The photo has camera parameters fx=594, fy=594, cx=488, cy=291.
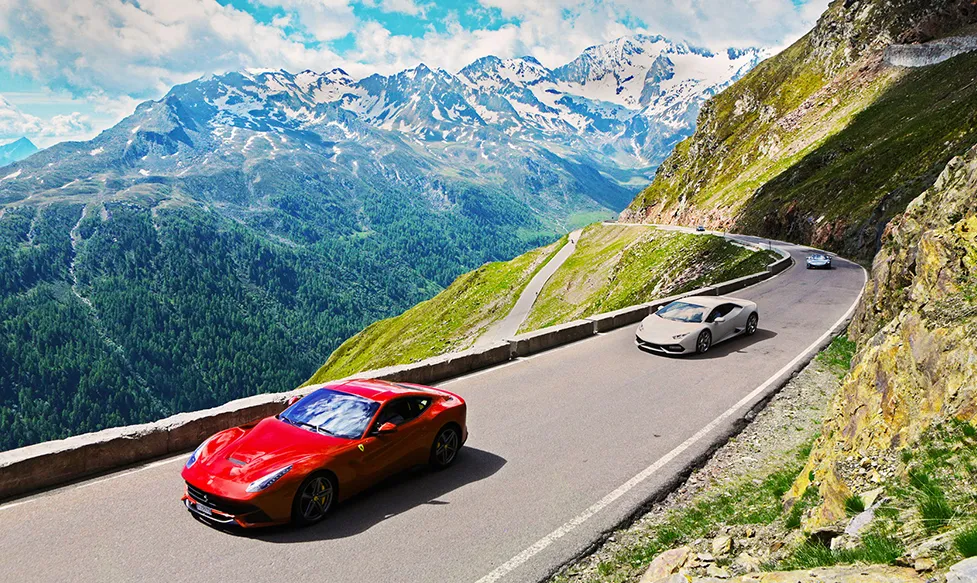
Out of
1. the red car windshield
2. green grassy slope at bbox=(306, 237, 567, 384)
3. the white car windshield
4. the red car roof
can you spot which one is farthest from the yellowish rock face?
green grassy slope at bbox=(306, 237, 567, 384)

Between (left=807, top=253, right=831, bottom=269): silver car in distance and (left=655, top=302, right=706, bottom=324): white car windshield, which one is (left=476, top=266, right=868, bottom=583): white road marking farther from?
(left=807, top=253, right=831, bottom=269): silver car in distance

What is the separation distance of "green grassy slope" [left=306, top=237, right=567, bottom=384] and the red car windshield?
55.1 metres

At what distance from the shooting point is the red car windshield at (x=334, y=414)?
8.94 metres

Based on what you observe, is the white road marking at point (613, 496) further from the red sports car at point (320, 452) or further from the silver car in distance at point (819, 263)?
the silver car in distance at point (819, 263)

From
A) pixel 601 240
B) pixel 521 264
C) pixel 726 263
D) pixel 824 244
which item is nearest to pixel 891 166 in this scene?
pixel 824 244

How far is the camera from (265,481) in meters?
7.64

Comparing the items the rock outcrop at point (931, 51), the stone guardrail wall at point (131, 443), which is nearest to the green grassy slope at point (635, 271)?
the stone guardrail wall at point (131, 443)

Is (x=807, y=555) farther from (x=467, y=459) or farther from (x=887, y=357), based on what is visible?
(x=467, y=459)

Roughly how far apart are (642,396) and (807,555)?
8600mm

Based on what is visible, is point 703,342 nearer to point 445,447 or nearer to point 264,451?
point 445,447

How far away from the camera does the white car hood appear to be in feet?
58.6

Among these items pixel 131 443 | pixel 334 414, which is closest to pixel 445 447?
pixel 334 414

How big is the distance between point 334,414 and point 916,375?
8.15 metres

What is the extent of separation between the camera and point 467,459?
416 inches
